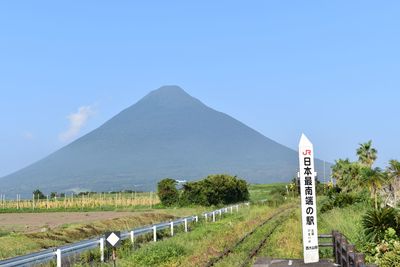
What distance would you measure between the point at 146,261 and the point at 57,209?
5227cm

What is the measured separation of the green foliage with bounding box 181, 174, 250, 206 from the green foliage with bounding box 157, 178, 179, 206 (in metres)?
1.88

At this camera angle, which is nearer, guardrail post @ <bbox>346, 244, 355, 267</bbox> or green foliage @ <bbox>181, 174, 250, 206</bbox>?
guardrail post @ <bbox>346, 244, 355, 267</bbox>

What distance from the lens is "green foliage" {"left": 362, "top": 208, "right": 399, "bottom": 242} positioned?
592 inches

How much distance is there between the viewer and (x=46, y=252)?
14805mm

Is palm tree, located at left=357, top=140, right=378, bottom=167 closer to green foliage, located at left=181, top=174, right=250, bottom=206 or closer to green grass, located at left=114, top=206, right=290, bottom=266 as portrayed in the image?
green foliage, located at left=181, top=174, right=250, bottom=206

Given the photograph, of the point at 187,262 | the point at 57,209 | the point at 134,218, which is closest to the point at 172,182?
the point at 57,209

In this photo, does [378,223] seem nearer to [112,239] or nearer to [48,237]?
[112,239]

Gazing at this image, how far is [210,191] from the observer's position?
60.6 meters

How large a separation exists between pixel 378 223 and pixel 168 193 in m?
50.9

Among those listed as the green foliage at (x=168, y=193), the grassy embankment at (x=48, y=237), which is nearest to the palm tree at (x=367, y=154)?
the green foliage at (x=168, y=193)

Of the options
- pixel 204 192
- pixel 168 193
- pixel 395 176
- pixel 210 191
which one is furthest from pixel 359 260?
pixel 168 193

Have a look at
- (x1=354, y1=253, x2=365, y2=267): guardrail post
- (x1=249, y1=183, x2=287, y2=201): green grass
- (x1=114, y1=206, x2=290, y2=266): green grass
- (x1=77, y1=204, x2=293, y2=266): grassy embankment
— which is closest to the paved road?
(x1=77, y1=204, x2=293, y2=266): grassy embankment

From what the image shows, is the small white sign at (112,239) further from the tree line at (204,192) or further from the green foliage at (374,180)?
the tree line at (204,192)

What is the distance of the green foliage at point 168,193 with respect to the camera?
213 ft
